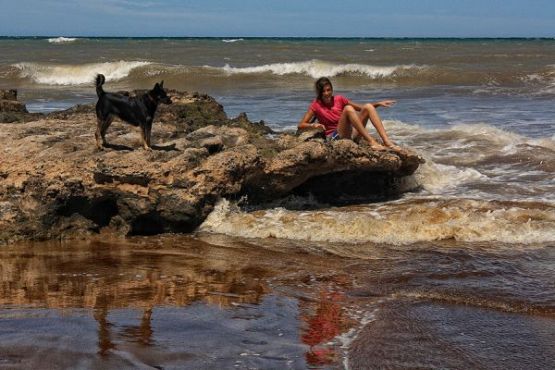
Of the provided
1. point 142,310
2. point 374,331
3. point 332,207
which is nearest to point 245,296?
point 142,310

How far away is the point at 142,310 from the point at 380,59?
34.2 metres

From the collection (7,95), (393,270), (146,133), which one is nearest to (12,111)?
(7,95)

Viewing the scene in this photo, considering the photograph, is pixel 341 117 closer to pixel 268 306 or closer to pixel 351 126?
pixel 351 126

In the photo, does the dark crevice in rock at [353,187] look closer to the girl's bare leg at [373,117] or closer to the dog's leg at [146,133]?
the girl's bare leg at [373,117]

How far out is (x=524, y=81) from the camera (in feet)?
82.6

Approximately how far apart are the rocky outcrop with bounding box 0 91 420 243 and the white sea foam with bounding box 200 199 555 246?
330 millimetres

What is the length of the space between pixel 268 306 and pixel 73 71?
Result: 30.8 m

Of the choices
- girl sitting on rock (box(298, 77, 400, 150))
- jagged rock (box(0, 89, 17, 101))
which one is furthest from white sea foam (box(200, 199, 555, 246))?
jagged rock (box(0, 89, 17, 101))

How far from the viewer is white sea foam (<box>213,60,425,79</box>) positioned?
30109 mm

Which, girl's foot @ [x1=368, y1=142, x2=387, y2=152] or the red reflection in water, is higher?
girl's foot @ [x1=368, y1=142, x2=387, y2=152]

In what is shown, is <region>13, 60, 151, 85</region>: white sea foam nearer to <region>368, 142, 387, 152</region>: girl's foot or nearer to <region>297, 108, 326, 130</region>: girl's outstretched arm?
<region>297, 108, 326, 130</region>: girl's outstretched arm

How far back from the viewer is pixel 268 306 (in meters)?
4.57

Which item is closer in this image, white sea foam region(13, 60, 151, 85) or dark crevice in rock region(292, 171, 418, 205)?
dark crevice in rock region(292, 171, 418, 205)

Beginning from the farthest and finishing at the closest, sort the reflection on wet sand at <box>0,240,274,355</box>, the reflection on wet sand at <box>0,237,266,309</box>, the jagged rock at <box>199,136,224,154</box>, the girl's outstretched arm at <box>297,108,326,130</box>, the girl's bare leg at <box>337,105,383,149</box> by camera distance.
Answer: the girl's outstretched arm at <box>297,108,326,130</box> < the girl's bare leg at <box>337,105,383,149</box> < the jagged rock at <box>199,136,224,154</box> < the reflection on wet sand at <box>0,237,266,309</box> < the reflection on wet sand at <box>0,240,274,355</box>
